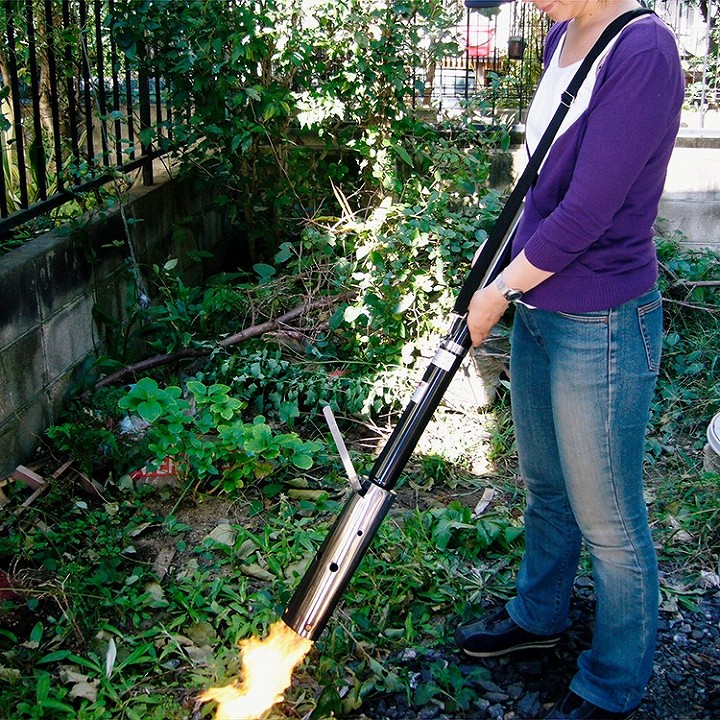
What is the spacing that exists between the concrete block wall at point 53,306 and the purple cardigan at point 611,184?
80.9 inches

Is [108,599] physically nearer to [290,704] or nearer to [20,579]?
[20,579]

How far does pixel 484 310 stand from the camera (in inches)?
94.1

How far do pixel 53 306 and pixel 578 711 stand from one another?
248cm

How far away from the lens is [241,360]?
4.45m

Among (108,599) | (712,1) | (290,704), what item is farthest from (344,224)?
(712,1)

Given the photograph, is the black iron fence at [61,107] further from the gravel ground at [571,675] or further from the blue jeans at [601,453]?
the gravel ground at [571,675]

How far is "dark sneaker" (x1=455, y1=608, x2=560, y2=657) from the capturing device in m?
2.94

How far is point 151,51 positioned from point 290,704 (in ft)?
11.5

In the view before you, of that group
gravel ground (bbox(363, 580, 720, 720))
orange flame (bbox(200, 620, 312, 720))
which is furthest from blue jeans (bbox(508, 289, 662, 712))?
orange flame (bbox(200, 620, 312, 720))

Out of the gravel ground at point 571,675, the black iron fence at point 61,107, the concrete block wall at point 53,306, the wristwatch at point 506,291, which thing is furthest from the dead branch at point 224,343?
the wristwatch at point 506,291

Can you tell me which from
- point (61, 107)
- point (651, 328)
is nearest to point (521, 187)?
point (651, 328)

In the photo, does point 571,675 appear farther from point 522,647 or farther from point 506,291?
point 506,291

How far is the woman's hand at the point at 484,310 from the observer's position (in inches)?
93.2

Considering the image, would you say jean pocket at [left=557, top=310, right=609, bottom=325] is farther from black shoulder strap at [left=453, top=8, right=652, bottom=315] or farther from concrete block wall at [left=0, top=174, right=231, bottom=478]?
concrete block wall at [left=0, top=174, right=231, bottom=478]
